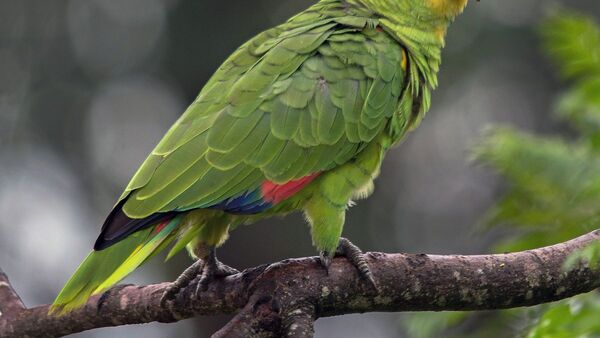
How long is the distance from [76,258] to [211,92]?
6.11 meters

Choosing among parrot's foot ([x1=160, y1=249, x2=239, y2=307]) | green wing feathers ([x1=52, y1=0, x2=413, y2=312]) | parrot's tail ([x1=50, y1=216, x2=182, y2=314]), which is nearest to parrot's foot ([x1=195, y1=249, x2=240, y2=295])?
parrot's foot ([x1=160, y1=249, x2=239, y2=307])

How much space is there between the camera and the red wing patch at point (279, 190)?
3.73 m

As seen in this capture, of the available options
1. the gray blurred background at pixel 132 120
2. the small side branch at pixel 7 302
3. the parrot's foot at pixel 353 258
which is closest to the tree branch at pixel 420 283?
the parrot's foot at pixel 353 258

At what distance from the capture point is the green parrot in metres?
3.49

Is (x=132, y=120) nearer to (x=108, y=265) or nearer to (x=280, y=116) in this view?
(x=280, y=116)

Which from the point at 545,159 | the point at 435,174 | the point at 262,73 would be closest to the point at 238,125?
the point at 262,73

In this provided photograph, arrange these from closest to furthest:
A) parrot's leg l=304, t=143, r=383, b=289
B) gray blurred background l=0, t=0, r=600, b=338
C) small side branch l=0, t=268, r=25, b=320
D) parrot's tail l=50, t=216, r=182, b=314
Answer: parrot's tail l=50, t=216, r=182, b=314, parrot's leg l=304, t=143, r=383, b=289, small side branch l=0, t=268, r=25, b=320, gray blurred background l=0, t=0, r=600, b=338

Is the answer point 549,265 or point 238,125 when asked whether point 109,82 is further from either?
point 549,265

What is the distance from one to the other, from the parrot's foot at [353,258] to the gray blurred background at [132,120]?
5.53 metres

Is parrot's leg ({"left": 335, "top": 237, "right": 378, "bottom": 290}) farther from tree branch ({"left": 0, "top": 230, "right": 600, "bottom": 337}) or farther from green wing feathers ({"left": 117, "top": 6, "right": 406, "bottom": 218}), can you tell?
green wing feathers ({"left": 117, "top": 6, "right": 406, "bottom": 218})

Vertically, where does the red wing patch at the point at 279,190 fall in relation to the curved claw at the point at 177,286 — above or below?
above

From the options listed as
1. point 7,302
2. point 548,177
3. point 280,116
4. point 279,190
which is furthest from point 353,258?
point 7,302

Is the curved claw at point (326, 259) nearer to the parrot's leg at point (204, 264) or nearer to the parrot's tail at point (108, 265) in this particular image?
the parrot's leg at point (204, 264)

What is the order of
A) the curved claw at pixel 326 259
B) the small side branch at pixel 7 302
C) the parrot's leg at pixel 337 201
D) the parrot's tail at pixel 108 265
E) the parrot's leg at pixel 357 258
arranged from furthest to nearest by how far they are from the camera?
the small side branch at pixel 7 302 < the parrot's leg at pixel 337 201 < the curved claw at pixel 326 259 < the parrot's leg at pixel 357 258 < the parrot's tail at pixel 108 265
